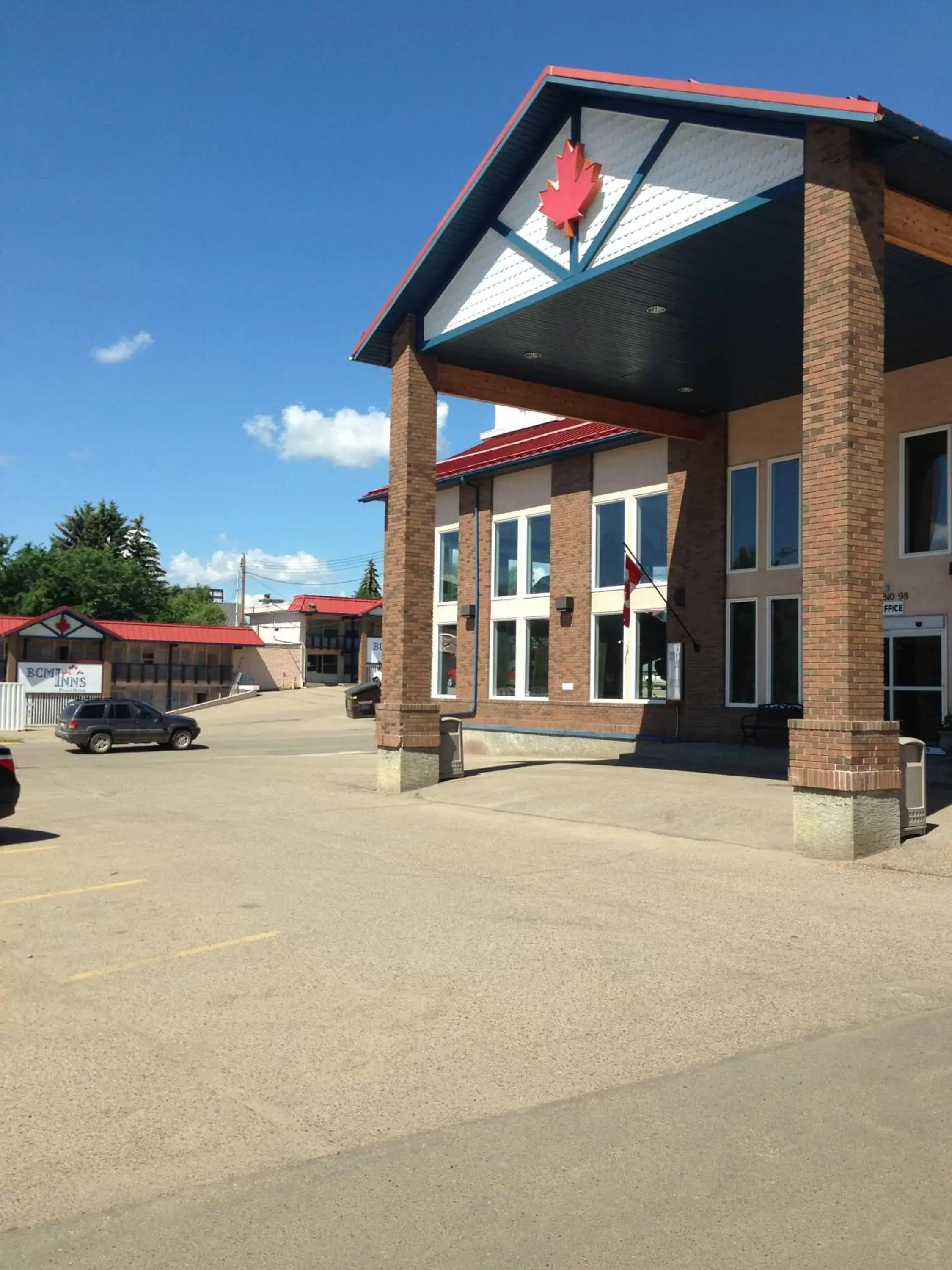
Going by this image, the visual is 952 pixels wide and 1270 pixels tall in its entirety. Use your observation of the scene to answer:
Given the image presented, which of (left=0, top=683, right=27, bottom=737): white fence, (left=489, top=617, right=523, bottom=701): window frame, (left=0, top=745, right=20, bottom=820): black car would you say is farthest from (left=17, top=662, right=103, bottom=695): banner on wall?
(left=0, top=745, right=20, bottom=820): black car

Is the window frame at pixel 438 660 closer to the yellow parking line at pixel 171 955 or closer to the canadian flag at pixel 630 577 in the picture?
the canadian flag at pixel 630 577

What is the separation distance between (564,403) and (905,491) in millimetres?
6565

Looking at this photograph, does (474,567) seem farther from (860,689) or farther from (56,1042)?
(56,1042)

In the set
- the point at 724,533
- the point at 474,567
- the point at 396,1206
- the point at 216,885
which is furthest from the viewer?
the point at 474,567

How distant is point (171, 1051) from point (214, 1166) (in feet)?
4.80

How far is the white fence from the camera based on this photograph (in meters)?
45.2

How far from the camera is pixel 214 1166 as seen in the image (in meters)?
4.36

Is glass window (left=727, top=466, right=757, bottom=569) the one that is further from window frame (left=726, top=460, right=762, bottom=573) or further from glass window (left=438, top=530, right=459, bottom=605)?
glass window (left=438, top=530, right=459, bottom=605)

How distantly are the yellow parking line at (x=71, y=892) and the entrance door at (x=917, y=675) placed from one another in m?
13.9

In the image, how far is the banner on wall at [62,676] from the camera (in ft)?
153

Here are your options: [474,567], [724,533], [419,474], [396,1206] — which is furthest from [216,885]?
Answer: [474,567]

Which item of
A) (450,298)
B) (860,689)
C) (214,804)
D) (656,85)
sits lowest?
(214,804)

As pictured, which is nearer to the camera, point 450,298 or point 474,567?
point 450,298

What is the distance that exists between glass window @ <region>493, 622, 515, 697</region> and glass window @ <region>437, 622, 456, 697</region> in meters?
1.97
